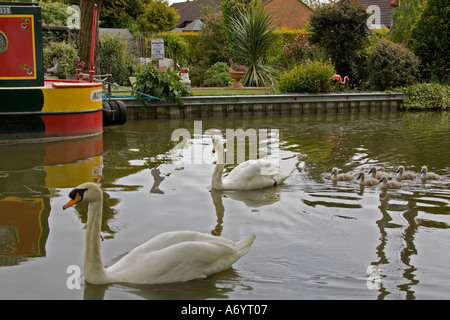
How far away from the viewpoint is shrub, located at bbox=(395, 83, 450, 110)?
20391mm

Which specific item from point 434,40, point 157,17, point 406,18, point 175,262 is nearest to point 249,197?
point 175,262

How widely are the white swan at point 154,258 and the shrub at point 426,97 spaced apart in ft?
55.6

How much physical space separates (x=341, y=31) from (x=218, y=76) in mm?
5566

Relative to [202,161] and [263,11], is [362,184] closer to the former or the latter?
[202,161]

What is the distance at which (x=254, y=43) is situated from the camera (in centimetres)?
2269

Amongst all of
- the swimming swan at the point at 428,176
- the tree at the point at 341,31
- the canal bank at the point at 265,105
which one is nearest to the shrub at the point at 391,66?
the tree at the point at 341,31

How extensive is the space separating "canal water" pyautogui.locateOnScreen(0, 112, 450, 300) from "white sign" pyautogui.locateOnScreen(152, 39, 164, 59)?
6.99 m

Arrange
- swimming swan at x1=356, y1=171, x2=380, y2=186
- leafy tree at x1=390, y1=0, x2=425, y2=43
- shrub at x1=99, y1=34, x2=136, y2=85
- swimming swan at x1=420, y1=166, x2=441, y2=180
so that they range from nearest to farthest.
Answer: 1. swimming swan at x1=356, y1=171, x2=380, y2=186
2. swimming swan at x1=420, y1=166, x2=441, y2=180
3. shrub at x1=99, y1=34, x2=136, y2=85
4. leafy tree at x1=390, y1=0, x2=425, y2=43

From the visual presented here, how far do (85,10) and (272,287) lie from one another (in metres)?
14.7

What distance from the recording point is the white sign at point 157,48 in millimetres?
19078

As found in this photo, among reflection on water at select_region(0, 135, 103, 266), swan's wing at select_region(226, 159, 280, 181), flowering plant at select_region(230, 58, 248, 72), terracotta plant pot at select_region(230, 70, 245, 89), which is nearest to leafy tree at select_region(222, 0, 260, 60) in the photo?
flowering plant at select_region(230, 58, 248, 72)

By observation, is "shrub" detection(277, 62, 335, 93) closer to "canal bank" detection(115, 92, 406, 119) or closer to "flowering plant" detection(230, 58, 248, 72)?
"canal bank" detection(115, 92, 406, 119)

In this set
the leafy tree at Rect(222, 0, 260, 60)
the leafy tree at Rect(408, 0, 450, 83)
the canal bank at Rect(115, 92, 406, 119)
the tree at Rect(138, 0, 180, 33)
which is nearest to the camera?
the canal bank at Rect(115, 92, 406, 119)

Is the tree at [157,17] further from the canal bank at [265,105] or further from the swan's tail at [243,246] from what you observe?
the swan's tail at [243,246]
